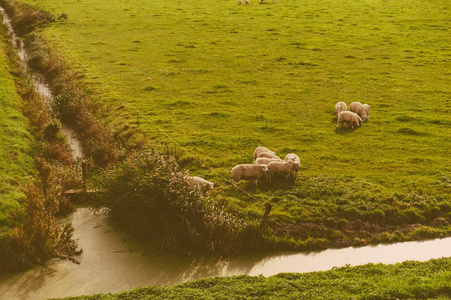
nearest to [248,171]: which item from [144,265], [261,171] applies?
[261,171]

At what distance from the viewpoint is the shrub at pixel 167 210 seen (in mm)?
A: 13492

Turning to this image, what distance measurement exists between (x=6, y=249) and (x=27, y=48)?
86.5ft

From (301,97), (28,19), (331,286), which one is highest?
(28,19)

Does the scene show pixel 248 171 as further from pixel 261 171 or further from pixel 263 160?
pixel 263 160

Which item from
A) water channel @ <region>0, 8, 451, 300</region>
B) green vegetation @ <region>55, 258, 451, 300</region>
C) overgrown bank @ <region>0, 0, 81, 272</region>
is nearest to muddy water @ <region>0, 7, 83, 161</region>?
overgrown bank @ <region>0, 0, 81, 272</region>

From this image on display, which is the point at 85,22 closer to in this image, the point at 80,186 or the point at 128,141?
the point at 128,141

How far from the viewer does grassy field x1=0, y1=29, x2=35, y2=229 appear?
15000mm

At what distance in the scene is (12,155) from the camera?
18.2 metres

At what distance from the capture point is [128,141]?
1977cm

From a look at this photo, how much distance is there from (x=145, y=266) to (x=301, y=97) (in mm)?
14100

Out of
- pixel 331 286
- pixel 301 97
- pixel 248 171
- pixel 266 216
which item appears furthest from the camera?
pixel 301 97

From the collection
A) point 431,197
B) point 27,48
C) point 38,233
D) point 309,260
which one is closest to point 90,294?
point 38,233

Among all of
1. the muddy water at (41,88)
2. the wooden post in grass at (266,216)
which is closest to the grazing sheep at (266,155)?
the wooden post in grass at (266,216)

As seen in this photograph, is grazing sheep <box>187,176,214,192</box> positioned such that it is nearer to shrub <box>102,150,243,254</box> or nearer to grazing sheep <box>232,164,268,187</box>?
shrub <box>102,150,243,254</box>
